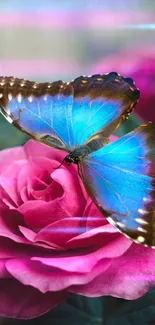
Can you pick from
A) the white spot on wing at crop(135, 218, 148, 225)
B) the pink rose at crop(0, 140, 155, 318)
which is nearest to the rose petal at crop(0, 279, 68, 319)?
the pink rose at crop(0, 140, 155, 318)

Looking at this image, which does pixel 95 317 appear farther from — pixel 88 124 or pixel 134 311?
pixel 88 124

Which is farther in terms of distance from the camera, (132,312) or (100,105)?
(100,105)

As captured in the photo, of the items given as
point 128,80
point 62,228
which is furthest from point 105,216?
point 128,80

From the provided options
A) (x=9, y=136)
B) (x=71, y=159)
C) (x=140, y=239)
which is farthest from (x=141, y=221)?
(x=9, y=136)

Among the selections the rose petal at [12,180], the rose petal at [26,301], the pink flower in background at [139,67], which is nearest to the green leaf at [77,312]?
the rose petal at [26,301]

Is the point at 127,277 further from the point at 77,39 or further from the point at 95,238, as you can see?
the point at 77,39

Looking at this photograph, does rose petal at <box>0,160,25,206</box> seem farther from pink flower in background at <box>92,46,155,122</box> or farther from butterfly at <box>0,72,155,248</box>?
pink flower in background at <box>92,46,155,122</box>

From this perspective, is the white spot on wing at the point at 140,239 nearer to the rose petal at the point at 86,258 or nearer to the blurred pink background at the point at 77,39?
the rose petal at the point at 86,258
